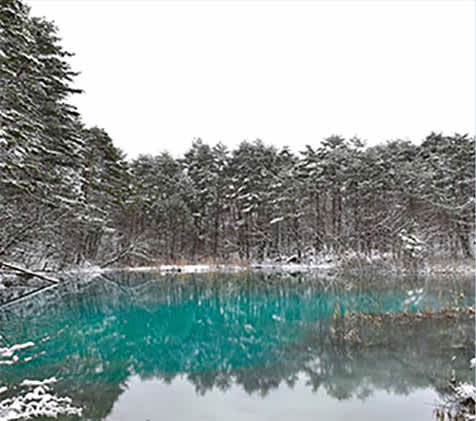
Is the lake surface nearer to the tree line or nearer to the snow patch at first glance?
the snow patch

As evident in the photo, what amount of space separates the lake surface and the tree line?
20.4 ft

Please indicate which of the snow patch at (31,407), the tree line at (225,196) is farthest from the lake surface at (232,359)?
the tree line at (225,196)

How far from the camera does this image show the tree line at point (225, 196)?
17.3m

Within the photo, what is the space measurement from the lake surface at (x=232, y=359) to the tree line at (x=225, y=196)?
6223 millimetres

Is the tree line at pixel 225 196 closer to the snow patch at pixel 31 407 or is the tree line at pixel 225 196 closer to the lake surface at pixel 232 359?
the lake surface at pixel 232 359

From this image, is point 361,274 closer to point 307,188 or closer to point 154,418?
point 307,188

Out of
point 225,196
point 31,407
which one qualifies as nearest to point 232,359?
point 31,407

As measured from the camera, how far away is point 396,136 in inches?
1352

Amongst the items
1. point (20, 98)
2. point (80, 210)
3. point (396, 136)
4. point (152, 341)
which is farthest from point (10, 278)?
point (396, 136)

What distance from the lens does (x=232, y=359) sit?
705cm

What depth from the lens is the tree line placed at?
17.3 meters

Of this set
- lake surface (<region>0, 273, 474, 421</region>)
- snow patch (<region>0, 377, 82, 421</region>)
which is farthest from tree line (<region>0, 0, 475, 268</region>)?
snow patch (<region>0, 377, 82, 421</region>)

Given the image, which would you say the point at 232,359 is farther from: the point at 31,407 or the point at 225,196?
the point at 225,196

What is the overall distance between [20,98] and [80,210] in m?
9.36
